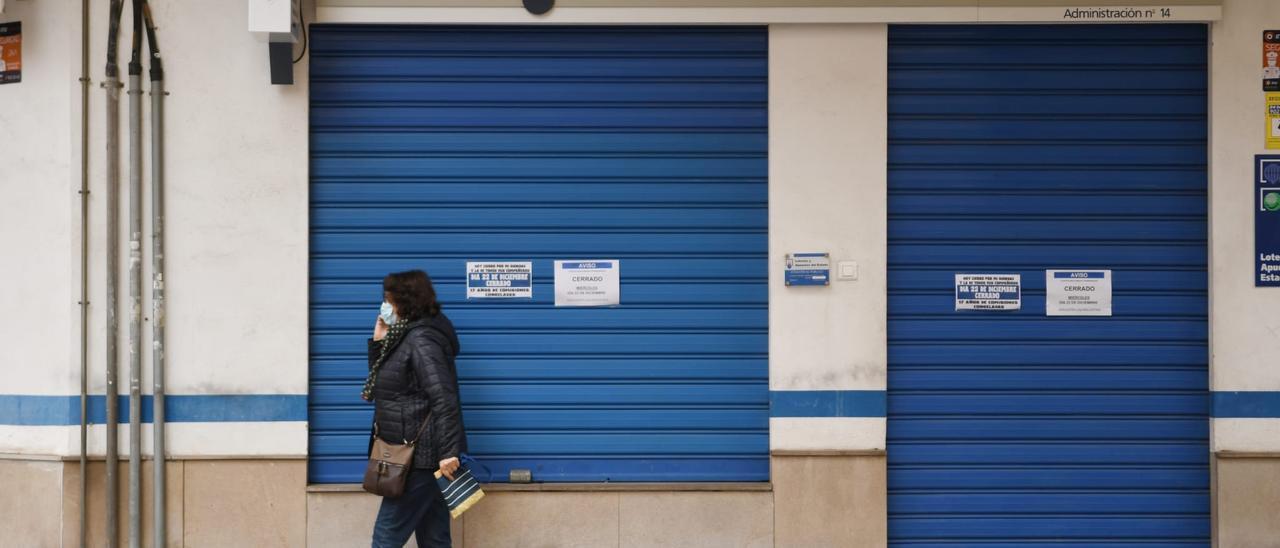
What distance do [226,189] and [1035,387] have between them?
507 centimetres

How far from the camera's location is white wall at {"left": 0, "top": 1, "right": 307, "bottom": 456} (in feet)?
21.1

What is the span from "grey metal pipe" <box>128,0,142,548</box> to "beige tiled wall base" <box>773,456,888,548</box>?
377 cm

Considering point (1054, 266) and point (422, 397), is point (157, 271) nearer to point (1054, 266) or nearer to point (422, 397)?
point (422, 397)

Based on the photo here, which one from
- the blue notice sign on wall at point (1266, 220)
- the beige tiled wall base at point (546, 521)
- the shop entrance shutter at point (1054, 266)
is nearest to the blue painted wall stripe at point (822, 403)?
the shop entrance shutter at point (1054, 266)

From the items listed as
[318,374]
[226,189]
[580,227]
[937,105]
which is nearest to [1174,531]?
[937,105]

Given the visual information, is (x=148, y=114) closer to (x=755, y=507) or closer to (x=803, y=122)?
(x=803, y=122)

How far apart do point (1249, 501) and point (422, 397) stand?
4951mm

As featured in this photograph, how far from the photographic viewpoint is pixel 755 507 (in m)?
6.54

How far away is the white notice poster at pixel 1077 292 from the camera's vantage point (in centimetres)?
668

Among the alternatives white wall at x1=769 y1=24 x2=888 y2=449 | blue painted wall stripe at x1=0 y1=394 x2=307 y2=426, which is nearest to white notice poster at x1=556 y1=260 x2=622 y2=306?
white wall at x1=769 y1=24 x2=888 y2=449

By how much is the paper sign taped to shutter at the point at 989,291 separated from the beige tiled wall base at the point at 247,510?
4.21 meters

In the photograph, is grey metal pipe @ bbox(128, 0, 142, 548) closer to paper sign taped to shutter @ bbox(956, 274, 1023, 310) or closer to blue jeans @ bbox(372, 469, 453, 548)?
blue jeans @ bbox(372, 469, 453, 548)

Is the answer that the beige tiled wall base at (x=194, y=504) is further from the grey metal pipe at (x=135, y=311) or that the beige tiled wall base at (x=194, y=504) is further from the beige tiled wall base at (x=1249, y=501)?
the beige tiled wall base at (x=1249, y=501)

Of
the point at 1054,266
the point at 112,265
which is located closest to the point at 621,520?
the point at 1054,266
